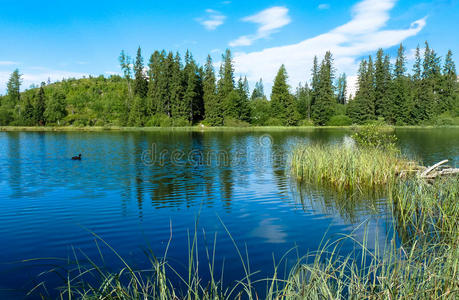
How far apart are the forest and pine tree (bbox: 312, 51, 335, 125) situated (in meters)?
0.25

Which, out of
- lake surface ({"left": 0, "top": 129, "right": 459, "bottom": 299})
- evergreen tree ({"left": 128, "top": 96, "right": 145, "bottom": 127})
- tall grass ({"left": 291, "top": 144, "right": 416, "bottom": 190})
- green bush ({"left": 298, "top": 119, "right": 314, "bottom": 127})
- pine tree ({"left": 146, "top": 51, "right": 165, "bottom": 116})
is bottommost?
lake surface ({"left": 0, "top": 129, "right": 459, "bottom": 299})

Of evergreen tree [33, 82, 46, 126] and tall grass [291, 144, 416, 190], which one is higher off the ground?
evergreen tree [33, 82, 46, 126]

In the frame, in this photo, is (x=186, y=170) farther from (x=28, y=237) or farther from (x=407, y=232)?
(x=407, y=232)

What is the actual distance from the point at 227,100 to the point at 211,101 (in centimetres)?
405

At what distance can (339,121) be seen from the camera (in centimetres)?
8050

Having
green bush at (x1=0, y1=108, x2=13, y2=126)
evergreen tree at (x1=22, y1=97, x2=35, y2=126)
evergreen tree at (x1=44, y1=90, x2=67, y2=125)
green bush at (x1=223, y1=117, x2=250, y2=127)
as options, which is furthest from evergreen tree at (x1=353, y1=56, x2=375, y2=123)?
green bush at (x1=0, y1=108, x2=13, y2=126)

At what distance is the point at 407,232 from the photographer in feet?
26.6

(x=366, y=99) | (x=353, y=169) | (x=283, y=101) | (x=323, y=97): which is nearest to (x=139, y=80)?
(x=283, y=101)

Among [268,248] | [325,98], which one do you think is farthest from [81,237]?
[325,98]

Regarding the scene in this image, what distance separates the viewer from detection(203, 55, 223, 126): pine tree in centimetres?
7483

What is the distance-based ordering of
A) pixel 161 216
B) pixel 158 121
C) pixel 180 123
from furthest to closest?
pixel 158 121
pixel 180 123
pixel 161 216

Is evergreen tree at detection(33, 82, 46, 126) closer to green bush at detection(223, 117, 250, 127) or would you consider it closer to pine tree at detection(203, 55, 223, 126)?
pine tree at detection(203, 55, 223, 126)

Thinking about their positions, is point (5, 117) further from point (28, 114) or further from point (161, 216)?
point (161, 216)

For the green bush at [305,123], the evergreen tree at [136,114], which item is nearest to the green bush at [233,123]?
the green bush at [305,123]
